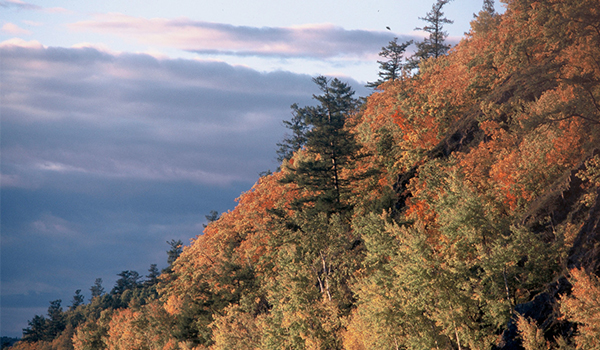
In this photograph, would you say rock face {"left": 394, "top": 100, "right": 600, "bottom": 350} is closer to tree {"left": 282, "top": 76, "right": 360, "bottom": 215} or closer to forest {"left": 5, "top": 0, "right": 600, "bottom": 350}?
forest {"left": 5, "top": 0, "right": 600, "bottom": 350}

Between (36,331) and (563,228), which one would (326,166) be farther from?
(36,331)

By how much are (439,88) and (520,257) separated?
42.1 metres

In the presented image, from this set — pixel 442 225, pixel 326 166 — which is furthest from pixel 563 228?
pixel 326 166

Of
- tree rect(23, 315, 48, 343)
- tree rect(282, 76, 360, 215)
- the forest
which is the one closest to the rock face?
the forest

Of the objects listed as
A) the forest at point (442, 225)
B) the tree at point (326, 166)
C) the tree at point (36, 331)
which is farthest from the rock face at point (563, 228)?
the tree at point (36, 331)

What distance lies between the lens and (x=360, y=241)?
60094 mm

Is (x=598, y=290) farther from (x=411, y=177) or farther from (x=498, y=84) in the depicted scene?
(x=498, y=84)

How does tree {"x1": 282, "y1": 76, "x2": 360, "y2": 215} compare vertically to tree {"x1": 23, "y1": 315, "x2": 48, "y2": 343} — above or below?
above

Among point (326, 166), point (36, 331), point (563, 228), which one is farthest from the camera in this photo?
point (36, 331)

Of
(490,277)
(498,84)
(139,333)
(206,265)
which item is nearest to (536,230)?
(490,277)

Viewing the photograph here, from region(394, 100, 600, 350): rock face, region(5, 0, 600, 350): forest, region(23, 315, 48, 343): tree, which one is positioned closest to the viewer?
region(394, 100, 600, 350): rock face

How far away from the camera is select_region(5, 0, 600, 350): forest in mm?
35062

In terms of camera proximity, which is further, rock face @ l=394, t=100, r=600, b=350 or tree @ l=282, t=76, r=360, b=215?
tree @ l=282, t=76, r=360, b=215

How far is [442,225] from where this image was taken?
43.8 metres
